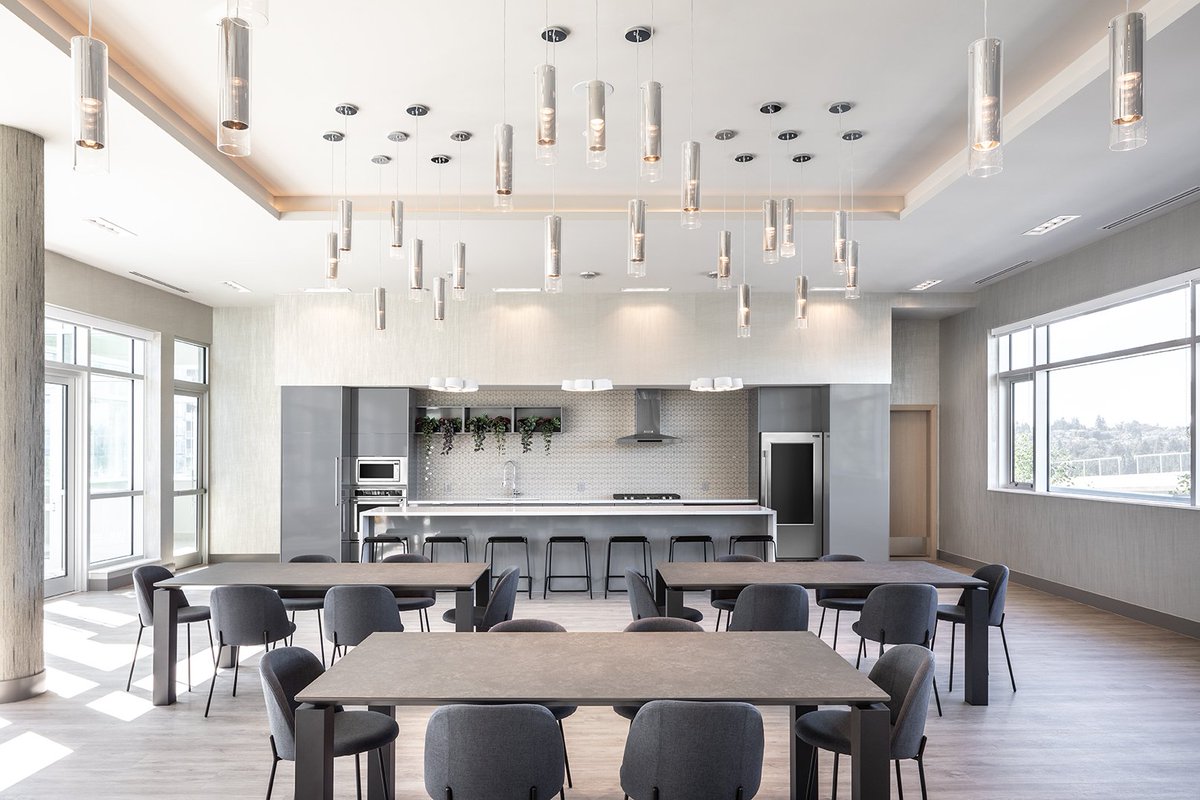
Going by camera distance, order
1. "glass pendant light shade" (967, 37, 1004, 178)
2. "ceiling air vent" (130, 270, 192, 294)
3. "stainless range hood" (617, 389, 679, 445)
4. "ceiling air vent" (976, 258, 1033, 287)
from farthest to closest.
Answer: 1. "stainless range hood" (617, 389, 679, 445)
2. "ceiling air vent" (130, 270, 192, 294)
3. "ceiling air vent" (976, 258, 1033, 287)
4. "glass pendant light shade" (967, 37, 1004, 178)

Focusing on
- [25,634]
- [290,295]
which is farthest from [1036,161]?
[290,295]

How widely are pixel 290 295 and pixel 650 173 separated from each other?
744cm

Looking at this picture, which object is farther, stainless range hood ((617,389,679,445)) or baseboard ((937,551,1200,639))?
stainless range hood ((617,389,679,445))

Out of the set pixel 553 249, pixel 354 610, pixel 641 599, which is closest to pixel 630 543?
pixel 641 599

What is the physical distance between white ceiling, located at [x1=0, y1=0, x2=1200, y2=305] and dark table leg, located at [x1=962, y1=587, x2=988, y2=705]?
9.09 feet

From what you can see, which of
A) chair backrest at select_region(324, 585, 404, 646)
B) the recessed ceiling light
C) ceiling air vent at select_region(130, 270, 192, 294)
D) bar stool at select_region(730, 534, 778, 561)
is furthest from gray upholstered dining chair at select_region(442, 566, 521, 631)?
ceiling air vent at select_region(130, 270, 192, 294)

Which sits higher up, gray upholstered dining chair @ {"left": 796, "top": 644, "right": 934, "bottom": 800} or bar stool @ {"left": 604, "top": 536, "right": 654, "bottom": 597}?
gray upholstered dining chair @ {"left": 796, "top": 644, "right": 934, "bottom": 800}

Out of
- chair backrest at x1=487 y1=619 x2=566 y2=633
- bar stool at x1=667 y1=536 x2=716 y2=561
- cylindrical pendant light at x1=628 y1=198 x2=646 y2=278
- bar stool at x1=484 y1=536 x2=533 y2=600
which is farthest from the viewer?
bar stool at x1=667 y1=536 x2=716 y2=561

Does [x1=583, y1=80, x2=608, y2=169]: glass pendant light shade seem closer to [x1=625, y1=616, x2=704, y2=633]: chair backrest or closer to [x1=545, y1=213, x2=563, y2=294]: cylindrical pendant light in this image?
[x1=545, y1=213, x2=563, y2=294]: cylindrical pendant light

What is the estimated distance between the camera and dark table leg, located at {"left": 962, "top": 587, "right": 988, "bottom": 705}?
4891 mm

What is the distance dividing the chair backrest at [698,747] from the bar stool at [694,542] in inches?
223

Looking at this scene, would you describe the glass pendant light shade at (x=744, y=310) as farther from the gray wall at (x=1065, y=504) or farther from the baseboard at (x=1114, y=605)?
the gray wall at (x=1065, y=504)

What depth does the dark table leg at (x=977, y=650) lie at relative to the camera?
489 centimetres

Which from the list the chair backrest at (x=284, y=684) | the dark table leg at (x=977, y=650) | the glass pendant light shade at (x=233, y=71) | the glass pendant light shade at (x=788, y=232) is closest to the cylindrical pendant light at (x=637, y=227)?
the glass pendant light shade at (x=788, y=232)
